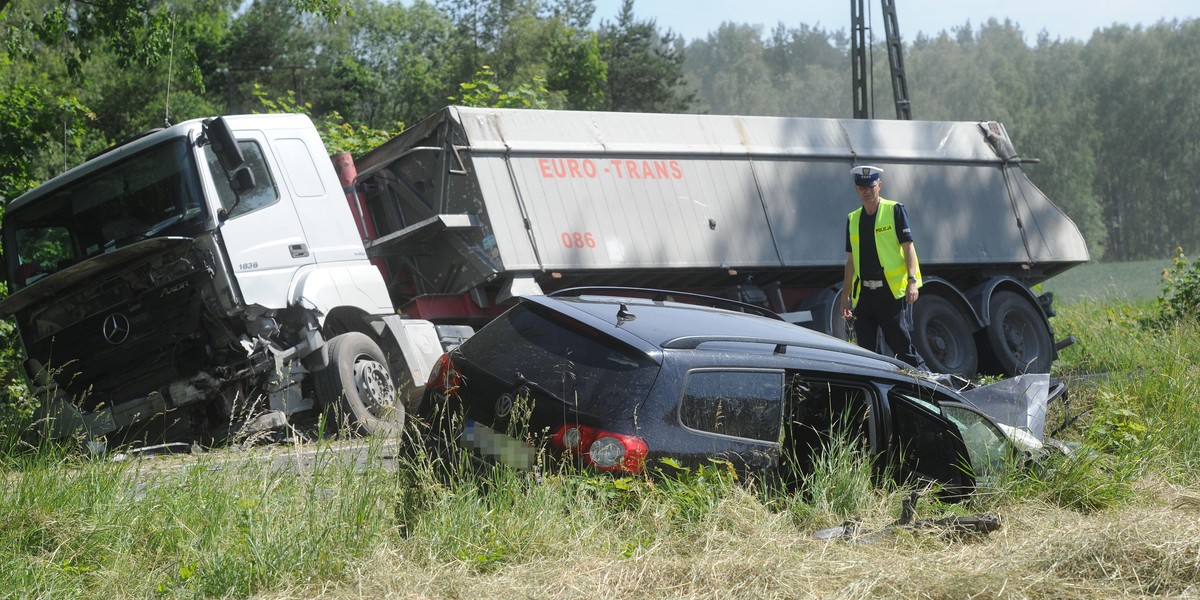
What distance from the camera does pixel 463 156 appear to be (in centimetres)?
964

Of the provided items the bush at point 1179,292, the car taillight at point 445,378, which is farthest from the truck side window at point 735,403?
the bush at point 1179,292

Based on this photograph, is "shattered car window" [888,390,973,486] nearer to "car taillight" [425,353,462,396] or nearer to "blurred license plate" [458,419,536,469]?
"blurred license plate" [458,419,536,469]

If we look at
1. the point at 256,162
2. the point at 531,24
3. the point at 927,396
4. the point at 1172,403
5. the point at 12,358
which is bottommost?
the point at 1172,403

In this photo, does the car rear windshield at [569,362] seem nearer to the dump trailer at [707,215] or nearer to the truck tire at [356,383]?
the truck tire at [356,383]

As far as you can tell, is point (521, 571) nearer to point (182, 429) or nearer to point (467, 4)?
point (182, 429)

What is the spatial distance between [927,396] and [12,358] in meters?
9.59

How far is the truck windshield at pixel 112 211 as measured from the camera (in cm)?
761

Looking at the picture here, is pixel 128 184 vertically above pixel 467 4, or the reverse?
pixel 467 4

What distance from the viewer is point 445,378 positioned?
17.4ft

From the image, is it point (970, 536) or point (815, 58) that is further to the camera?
point (815, 58)

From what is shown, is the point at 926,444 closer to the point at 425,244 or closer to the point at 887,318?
the point at 887,318

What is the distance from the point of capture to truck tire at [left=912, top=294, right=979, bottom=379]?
11.8 m

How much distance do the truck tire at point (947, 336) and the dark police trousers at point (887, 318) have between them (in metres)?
3.09

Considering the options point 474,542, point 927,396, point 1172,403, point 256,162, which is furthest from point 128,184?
point 1172,403
